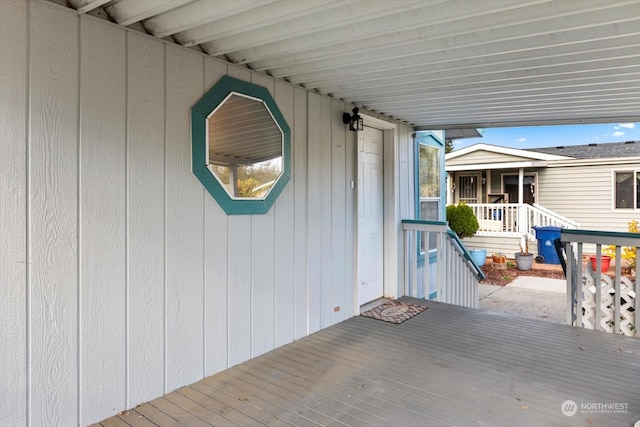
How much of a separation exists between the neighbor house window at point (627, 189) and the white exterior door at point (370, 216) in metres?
9.15

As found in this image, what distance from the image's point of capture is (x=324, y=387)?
2566 millimetres

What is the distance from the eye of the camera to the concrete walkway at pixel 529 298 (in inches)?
215

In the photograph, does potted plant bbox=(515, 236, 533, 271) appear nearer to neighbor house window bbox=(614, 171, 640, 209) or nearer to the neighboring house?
the neighboring house

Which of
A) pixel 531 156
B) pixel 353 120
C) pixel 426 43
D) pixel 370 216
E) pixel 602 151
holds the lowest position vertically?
pixel 370 216

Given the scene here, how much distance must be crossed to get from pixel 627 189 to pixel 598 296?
28.4 ft

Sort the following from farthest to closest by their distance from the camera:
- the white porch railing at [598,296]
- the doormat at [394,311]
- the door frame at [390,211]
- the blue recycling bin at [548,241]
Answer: the blue recycling bin at [548,241] → the door frame at [390,211] → the doormat at [394,311] → the white porch railing at [598,296]

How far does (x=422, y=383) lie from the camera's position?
8.62 ft

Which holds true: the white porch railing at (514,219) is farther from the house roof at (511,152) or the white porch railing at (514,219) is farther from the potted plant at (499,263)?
the house roof at (511,152)

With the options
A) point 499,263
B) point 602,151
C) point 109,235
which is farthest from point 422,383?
point 602,151

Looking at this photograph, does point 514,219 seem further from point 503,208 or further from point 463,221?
point 463,221

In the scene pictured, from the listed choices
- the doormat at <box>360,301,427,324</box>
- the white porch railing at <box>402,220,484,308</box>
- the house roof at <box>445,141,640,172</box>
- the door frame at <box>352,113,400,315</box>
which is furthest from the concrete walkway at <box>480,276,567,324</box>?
the house roof at <box>445,141,640,172</box>

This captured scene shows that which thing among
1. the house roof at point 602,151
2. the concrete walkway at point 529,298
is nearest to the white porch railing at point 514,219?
the concrete walkway at point 529,298

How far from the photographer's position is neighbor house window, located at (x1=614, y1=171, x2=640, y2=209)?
33.5 ft

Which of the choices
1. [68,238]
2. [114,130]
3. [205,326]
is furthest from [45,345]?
[114,130]
